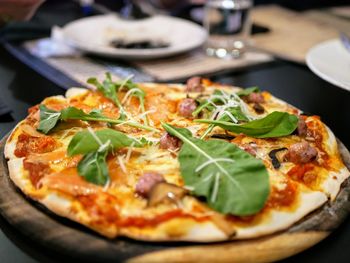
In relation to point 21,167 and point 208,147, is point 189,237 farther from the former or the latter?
point 21,167

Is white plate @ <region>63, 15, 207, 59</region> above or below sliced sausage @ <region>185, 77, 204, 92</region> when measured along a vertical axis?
below

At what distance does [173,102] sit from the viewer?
169 cm

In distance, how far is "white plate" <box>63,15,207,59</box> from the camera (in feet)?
8.02

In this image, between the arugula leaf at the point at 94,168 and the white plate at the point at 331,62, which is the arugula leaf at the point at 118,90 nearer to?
the arugula leaf at the point at 94,168

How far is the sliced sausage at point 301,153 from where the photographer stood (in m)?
1.34

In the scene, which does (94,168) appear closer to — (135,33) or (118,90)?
(118,90)

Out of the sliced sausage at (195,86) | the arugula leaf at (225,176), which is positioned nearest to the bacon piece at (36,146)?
the arugula leaf at (225,176)

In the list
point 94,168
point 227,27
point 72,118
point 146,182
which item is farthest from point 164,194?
point 227,27

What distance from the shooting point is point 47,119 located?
1454mm

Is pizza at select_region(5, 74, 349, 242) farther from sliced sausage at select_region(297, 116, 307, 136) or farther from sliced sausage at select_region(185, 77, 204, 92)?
sliced sausage at select_region(185, 77, 204, 92)

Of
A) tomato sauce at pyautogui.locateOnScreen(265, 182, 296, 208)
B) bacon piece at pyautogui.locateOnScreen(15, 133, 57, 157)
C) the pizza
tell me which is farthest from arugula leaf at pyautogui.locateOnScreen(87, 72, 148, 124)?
tomato sauce at pyautogui.locateOnScreen(265, 182, 296, 208)

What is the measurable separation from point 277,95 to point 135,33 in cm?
91

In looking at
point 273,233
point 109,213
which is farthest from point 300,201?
point 109,213

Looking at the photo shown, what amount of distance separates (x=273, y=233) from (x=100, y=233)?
36 centimetres
